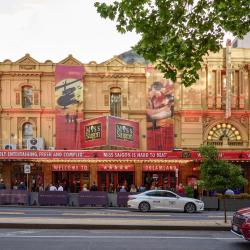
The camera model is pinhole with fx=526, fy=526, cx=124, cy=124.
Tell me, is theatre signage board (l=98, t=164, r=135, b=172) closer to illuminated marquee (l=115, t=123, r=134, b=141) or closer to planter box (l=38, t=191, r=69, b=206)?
illuminated marquee (l=115, t=123, r=134, b=141)

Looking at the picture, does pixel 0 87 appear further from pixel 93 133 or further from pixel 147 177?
pixel 147 177

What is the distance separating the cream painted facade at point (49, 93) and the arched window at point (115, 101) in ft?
1.16

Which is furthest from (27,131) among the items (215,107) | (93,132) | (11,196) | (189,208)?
(189,208)

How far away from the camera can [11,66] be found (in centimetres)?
4522

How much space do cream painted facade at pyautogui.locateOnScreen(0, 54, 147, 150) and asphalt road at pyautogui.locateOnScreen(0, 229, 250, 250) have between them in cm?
2894

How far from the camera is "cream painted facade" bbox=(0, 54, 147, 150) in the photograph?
4494cm

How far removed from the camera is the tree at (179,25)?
13672 millimetres

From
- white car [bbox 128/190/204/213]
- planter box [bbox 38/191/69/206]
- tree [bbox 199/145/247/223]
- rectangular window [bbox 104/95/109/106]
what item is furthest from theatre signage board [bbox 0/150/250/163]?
tree [bbox 199/145/247/223]

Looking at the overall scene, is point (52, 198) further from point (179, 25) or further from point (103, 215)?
point (179, 25)

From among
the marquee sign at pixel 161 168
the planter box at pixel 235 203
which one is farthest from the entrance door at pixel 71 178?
the planter box at pixel 235 203

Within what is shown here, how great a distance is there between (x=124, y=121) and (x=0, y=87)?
11088 millimetres

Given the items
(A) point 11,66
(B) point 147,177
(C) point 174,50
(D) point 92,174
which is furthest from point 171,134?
(C) point 174,50

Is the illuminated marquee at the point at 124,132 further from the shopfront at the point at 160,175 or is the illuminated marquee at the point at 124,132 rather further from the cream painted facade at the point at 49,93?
the shopfront at the point at 160,175

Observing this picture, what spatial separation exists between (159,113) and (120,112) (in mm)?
3394
